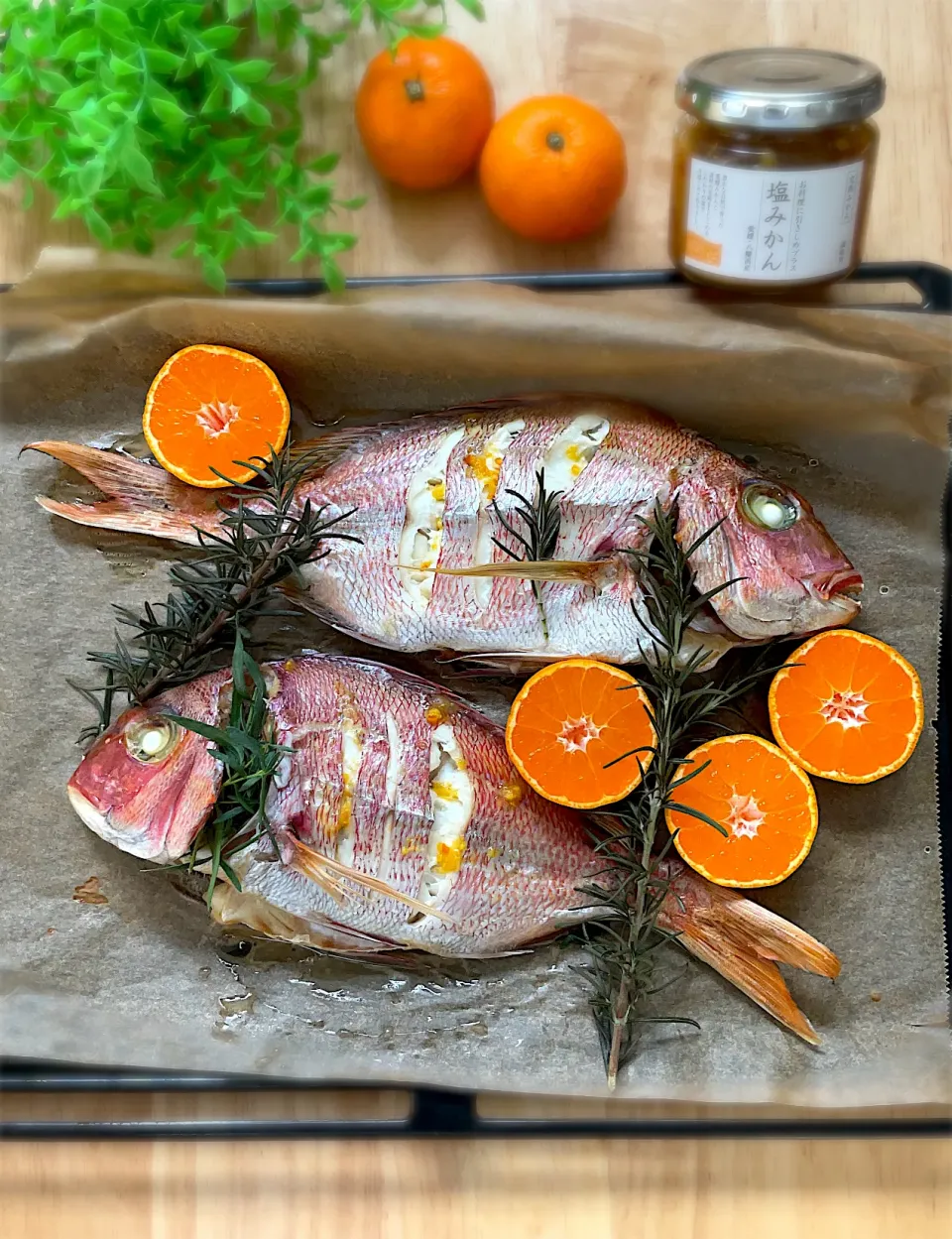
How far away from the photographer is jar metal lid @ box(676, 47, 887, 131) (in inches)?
46.6

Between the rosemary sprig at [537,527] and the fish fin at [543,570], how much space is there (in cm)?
2

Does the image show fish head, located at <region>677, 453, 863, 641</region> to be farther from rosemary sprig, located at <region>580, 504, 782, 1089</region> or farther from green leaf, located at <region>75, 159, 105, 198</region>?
green leaf, located at <region>75, 159, 105, 198</region>

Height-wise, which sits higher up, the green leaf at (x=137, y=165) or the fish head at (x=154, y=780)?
the green leaf at (x=137, y=165)

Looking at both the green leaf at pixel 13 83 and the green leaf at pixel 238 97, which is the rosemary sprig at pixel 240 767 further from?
the green leaf at pixel 13 83

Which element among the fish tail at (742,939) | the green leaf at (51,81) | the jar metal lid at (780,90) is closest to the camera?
the jar metal lid at (780,90)

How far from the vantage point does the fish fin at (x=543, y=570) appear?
4.34 ft

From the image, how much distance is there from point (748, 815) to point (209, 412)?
1021 mm

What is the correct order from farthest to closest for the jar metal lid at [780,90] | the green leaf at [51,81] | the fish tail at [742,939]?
the fish tail at [742,939], the green leaf at [51,81], the jar metal lid at [780,90]

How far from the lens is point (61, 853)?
1.48 meters

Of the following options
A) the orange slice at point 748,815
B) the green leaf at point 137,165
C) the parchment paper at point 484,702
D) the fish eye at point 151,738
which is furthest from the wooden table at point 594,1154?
Result: the fish eye at point 151,738

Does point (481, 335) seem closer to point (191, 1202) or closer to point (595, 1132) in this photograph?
point (595, 1132)

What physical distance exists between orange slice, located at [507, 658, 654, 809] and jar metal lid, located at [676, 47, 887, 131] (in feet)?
2.48

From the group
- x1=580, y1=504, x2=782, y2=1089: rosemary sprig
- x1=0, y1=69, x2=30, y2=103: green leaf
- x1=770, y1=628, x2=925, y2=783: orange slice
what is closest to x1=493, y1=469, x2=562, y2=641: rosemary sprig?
x1=580, y1=504, x2=782, y2=1089: rosemary sprig

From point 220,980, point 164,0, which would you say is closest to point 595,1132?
point 220,980
